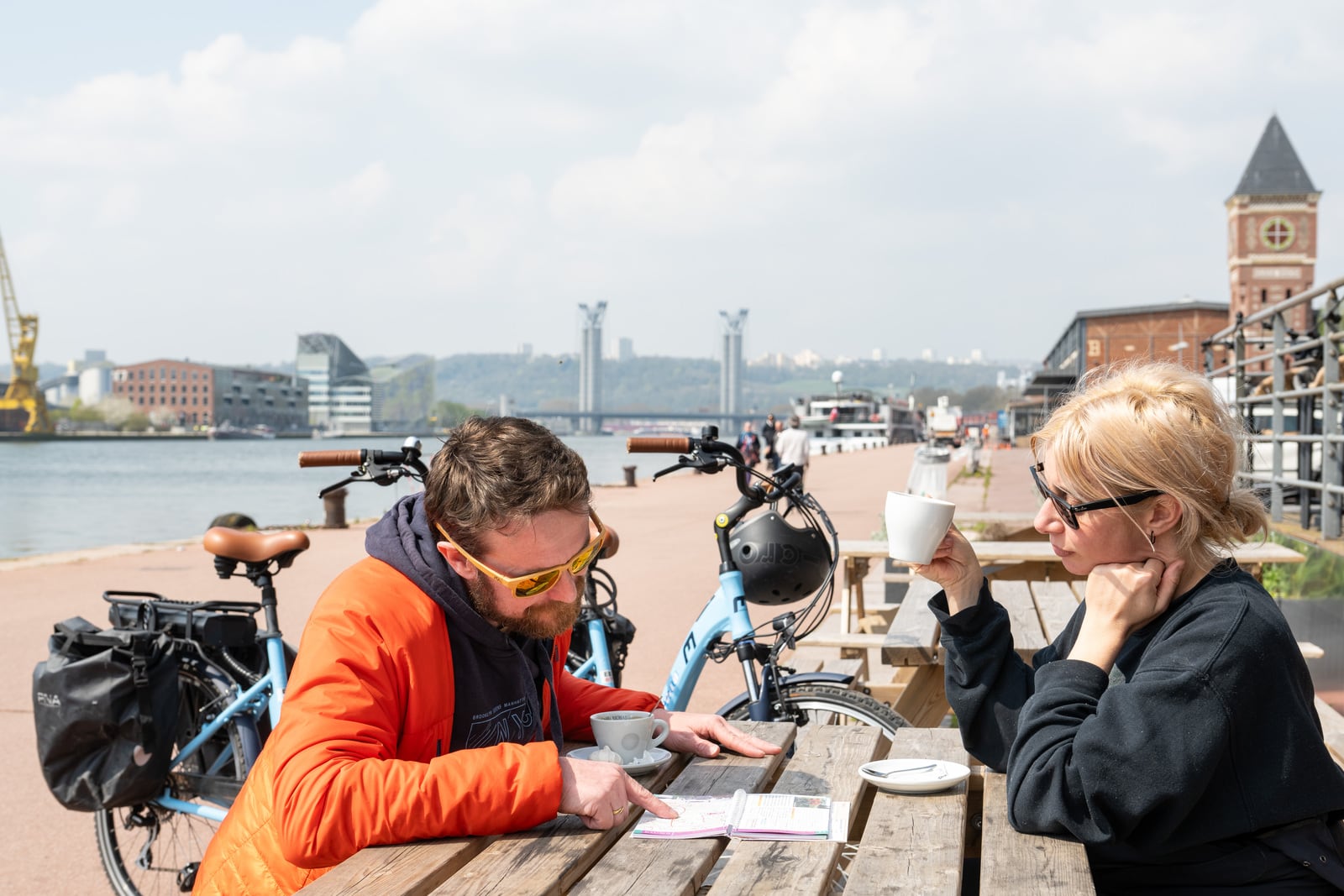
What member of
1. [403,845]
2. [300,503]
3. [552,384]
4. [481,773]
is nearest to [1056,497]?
[481,773]

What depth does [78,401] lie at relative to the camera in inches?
5940

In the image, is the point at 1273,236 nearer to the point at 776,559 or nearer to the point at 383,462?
the point at 776,559

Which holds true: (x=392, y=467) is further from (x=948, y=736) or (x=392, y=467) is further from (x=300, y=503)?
(x=300, y=503)

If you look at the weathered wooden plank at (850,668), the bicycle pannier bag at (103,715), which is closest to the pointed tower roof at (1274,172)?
the weathered wooden plank at (850,668)

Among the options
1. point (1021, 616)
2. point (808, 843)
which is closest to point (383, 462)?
point (808, 843)

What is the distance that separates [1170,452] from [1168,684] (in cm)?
39

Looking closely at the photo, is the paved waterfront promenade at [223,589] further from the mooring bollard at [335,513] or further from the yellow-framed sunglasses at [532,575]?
the yellow-framed sunglasses at [532,575]

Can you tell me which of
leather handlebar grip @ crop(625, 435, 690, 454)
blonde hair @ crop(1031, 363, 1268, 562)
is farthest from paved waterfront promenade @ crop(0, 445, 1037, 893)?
blonde hair @ crop(1031, 363, 1268, 562)

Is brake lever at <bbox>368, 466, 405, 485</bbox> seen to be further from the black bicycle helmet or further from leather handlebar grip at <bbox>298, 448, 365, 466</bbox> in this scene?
the black bicycle helmet

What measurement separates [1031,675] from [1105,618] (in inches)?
18.3

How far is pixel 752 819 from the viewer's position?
1969mm

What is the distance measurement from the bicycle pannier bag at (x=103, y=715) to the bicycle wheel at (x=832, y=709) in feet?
5.77

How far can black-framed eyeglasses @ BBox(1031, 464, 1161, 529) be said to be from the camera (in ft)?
6.31

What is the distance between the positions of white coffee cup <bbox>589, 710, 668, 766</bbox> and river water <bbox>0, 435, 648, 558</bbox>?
1.85 meters
